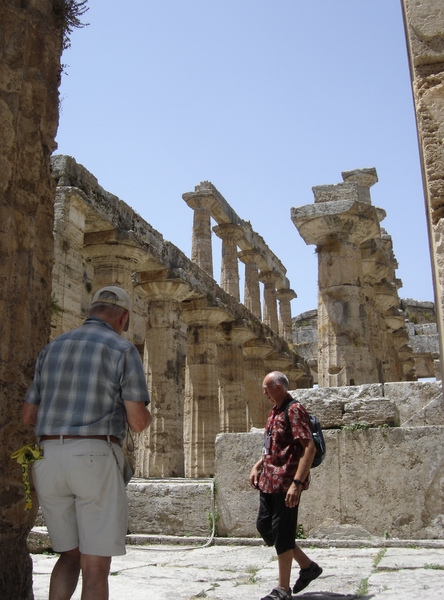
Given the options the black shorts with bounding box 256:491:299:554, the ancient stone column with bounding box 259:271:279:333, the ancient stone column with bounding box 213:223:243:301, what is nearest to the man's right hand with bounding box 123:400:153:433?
the black shorts with bounding box 256:491:299:554

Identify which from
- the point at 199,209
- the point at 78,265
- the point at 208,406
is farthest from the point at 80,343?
the point at 199,209

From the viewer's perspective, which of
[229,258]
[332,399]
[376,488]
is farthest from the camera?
[229,258]

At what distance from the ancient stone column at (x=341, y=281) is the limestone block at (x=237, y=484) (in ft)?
17.2

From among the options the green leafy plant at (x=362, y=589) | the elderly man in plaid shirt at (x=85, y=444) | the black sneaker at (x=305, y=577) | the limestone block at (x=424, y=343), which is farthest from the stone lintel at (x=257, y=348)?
the elderly man in plaid shirt at (x=85, y=444)

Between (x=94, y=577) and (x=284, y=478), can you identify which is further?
(x=284, y=478)

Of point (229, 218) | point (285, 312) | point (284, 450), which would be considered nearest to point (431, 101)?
point (284, 450)

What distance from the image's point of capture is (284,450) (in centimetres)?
449

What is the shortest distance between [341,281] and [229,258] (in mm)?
10824

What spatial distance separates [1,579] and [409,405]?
526cm

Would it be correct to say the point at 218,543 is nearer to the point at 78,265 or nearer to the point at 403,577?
the point at 403,577

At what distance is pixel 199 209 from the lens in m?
21.7

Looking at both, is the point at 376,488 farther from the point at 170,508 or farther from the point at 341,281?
the point at 341,281

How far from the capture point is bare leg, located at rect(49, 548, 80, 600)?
294cm

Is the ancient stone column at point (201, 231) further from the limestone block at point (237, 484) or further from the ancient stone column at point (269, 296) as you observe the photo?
the limestone block at point (237, 484)
